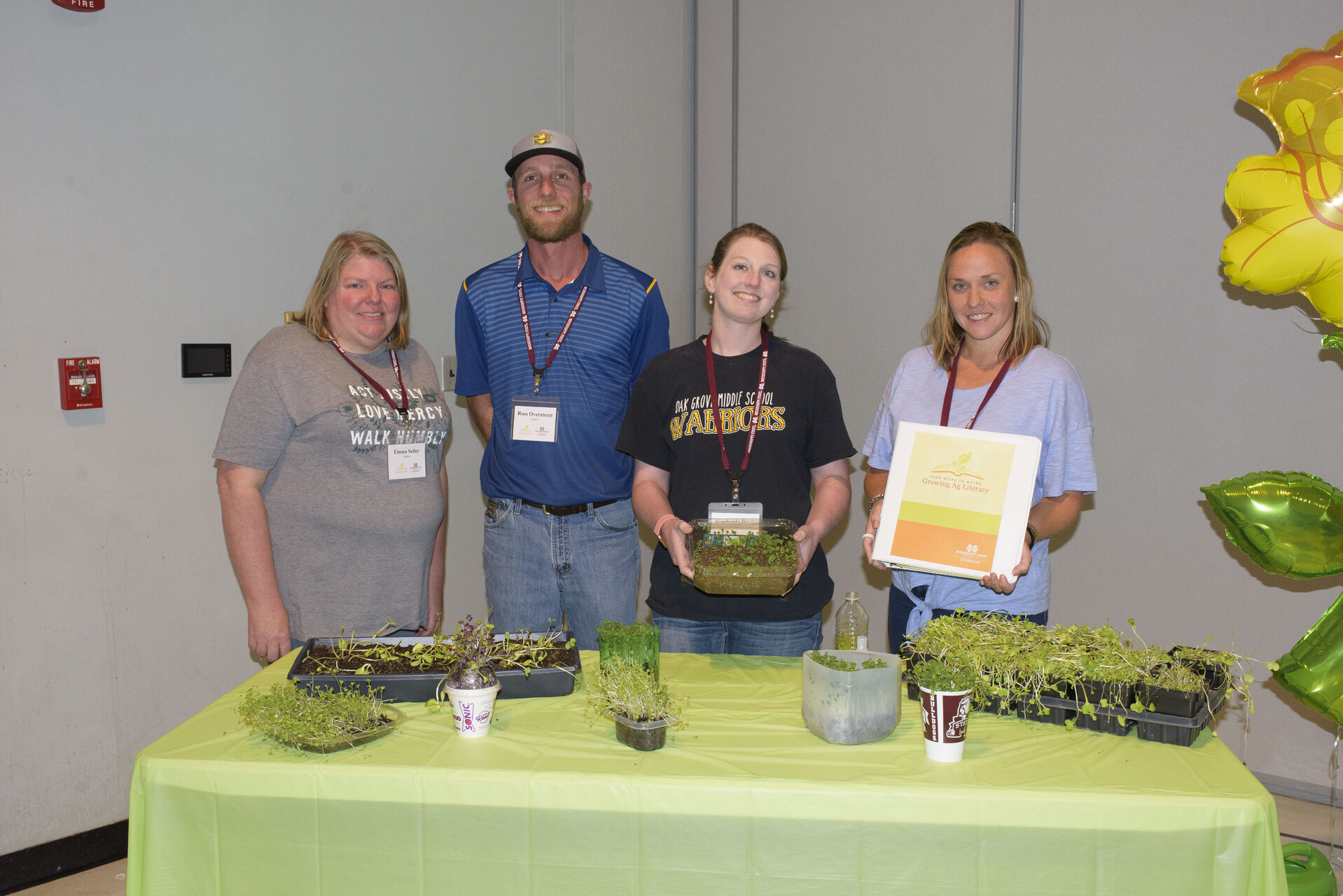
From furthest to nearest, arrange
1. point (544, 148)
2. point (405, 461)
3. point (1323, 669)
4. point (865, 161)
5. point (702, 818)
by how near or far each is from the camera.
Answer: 1. point (865, 161)
2. point (544, 148)
3. point (405, 461)
4. point (1323, 669)
5. point (702, 818)

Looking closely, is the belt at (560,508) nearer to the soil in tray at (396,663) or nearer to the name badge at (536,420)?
the name badge at (536,420)

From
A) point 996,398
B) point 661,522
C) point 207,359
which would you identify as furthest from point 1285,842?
point 207,359

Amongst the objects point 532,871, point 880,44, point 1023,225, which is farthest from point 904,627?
point 880,44

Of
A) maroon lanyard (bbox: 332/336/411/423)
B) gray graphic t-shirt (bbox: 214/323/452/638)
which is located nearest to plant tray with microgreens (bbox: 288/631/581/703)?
gray graphic t-shirt (bbox: 214/323/452/638)

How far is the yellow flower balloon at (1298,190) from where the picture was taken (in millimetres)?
2264

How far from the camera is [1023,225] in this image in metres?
3.93

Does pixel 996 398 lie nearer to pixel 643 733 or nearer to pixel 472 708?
pixel 643 733

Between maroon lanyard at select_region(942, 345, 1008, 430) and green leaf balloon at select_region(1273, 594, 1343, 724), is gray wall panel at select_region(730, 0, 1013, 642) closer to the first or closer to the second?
maroon lanyard at select_region(942, 345, 1008, 430)

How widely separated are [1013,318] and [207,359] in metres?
2.62

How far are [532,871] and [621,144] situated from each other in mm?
3851

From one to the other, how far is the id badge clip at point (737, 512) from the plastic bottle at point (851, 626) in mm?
331

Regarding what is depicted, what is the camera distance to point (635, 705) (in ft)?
5.49

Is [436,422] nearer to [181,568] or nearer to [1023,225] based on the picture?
[181,568]

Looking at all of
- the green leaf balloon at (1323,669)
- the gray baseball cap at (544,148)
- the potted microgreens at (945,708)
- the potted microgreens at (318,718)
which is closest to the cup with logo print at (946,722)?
the potted microgreens at (945,708)
